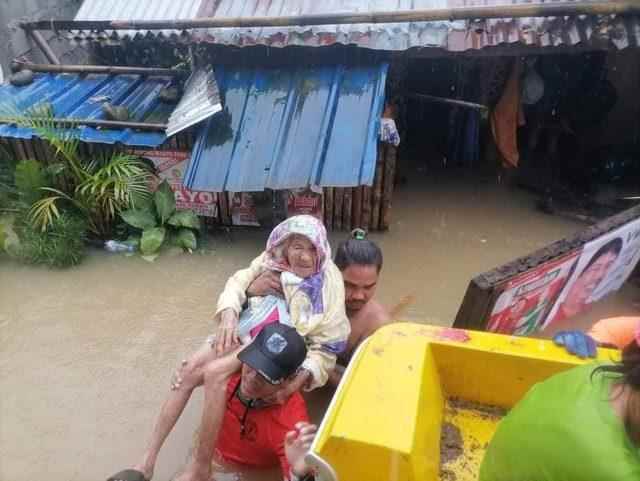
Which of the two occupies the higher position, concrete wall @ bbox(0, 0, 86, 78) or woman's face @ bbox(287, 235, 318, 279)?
concrete wall @ bbox(0, 0, 86, 78)

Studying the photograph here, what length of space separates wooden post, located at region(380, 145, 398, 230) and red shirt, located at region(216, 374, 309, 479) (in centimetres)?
299

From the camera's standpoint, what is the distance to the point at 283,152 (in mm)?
4719

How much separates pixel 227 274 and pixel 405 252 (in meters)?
1.92

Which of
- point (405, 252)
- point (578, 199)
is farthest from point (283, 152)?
point (578, 199)

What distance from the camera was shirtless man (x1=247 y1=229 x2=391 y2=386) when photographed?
2.80 meters

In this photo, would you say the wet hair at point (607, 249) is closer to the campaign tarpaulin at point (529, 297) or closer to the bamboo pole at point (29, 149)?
the campaign tarpaulin at point (529, 297)

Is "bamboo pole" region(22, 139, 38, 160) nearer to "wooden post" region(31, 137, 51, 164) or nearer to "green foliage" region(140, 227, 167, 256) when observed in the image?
"wooden post" region(31, 137, 51, 164)

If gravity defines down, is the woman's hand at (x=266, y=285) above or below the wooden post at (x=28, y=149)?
below

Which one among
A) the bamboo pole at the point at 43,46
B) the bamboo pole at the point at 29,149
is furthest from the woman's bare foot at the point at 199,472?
the bamboo pole at the point at 43,46

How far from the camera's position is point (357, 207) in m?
5.33

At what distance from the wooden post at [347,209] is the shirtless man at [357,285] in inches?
88.8

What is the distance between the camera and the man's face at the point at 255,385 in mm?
2297

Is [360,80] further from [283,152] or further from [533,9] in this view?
[533,9]

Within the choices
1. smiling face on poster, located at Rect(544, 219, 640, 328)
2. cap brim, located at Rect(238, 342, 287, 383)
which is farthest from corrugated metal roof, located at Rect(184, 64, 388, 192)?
cap brim, located at Rect(238, 342, 287, 383)
